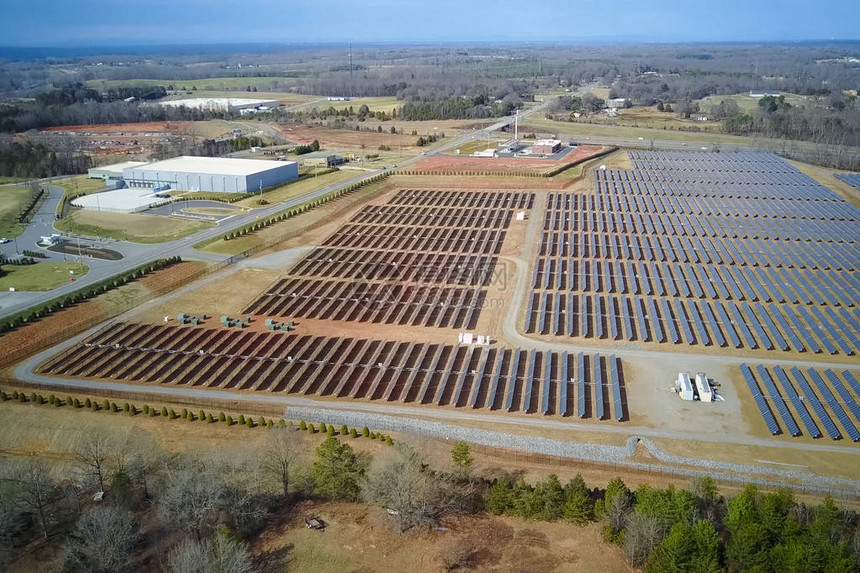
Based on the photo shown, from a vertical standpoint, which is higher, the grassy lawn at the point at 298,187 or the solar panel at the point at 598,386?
the grassy lawn at the point at 298,187

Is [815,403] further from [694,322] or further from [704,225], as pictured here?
[704,225]

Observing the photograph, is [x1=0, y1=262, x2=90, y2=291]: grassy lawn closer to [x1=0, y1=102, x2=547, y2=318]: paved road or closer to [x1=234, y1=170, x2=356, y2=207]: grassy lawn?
[x1=0, y1=102, x2=547, y2=318]: paved road

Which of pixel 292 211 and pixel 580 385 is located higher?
pixel 292 211

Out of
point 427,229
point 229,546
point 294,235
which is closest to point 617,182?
point 427,229

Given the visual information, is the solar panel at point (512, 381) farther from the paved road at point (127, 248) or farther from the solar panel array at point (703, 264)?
the paved road at point (127, 248)

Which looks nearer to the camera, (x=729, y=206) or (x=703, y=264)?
(x=703, y=264)

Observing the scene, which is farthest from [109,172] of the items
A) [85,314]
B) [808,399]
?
[808,399]

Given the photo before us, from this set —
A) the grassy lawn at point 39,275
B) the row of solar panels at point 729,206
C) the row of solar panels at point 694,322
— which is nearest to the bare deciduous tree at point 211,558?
the row of solar panels at point 694,322
